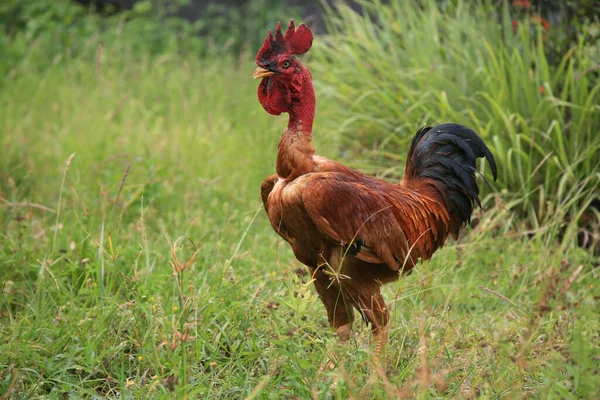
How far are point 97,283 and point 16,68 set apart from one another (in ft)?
19.2

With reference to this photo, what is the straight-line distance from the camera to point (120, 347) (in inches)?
122

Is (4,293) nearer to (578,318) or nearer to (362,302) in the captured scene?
(362,302)

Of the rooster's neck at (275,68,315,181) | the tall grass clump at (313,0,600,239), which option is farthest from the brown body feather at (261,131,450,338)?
the tall grass clump at (313,0,600,239)

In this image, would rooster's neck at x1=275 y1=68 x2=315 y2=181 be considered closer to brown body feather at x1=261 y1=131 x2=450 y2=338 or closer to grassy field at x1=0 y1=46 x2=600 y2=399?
brown body feather at x1=261 y1=131 x2=450 y2=338

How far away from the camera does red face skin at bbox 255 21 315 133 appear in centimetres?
296

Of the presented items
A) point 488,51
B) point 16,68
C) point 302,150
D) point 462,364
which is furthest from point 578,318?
point 16,68

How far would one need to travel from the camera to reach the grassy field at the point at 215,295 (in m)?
2.78

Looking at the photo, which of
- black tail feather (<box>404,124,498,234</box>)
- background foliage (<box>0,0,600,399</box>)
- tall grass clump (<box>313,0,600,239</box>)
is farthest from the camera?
tall grass clump (<box>313,0,600,239</box>)

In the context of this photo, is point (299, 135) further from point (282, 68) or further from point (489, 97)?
point (489, 97)

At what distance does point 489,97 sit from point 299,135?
2.58m

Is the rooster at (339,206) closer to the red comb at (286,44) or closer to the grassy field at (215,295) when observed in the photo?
the red comb at (286,44)

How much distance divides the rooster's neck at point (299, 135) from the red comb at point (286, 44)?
4.4 inches

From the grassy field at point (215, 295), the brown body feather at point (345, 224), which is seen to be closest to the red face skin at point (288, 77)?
the brown body feather at point (345, 224)

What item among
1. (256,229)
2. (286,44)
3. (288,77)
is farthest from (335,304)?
(256,229)
